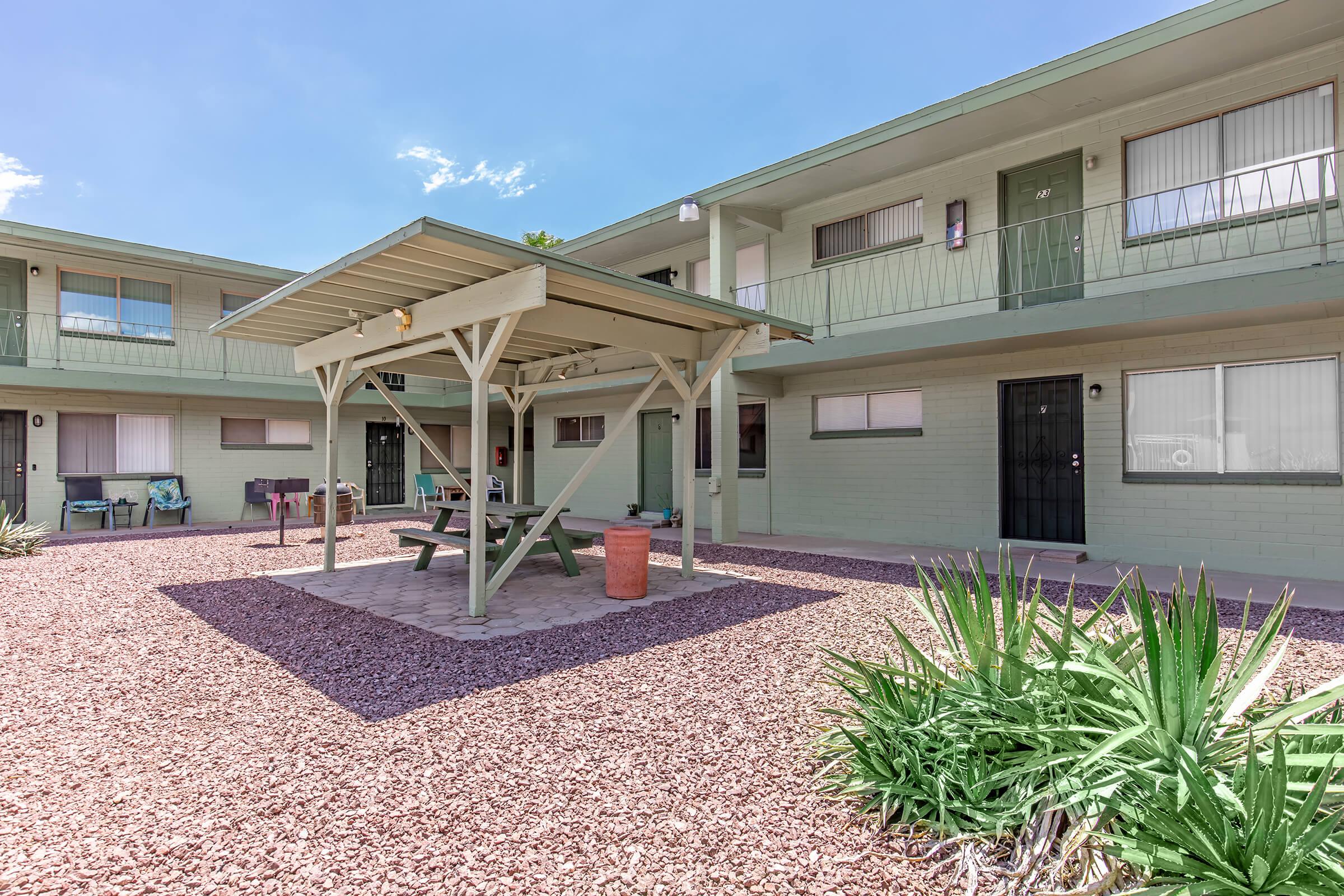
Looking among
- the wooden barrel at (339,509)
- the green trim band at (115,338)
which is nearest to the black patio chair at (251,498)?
the wooden barrel at (339,509)

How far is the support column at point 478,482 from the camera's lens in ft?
18.8

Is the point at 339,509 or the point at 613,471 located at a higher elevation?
the point at 613,471

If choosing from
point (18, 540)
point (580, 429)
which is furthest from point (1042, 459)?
point (18, 540)

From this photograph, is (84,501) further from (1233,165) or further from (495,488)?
(1233,165)

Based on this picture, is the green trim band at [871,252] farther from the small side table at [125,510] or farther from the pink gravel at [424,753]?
the small side table at [125,510]

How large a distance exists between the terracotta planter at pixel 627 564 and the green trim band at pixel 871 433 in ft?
17.5

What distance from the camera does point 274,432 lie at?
15641 mm

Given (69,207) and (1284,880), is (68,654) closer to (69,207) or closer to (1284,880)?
(1284,880)

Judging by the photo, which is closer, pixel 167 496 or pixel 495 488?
pixel 167 496

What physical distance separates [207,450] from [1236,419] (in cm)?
1749

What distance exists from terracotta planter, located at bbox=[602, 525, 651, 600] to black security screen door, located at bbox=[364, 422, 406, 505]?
12325 millimetres

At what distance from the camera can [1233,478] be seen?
308 inches

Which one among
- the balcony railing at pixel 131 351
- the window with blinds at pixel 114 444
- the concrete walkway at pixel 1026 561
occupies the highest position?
the balcony railing at pixel 131 351

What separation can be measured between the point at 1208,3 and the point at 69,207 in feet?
91.6
